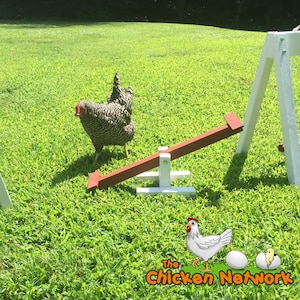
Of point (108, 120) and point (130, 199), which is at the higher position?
point (108, 120)

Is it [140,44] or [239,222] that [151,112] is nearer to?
[239,222]

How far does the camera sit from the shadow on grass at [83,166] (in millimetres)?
3221

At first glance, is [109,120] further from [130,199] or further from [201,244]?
[201,244]

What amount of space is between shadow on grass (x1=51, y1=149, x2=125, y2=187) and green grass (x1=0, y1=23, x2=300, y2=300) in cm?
2

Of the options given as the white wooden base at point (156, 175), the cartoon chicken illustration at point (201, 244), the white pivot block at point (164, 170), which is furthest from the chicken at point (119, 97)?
the cartoon chicken illustration at point (201, 244)

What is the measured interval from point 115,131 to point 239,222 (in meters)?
1.27

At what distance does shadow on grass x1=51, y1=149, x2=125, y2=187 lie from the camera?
3221mm

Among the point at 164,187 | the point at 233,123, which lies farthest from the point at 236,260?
the point at 233,123

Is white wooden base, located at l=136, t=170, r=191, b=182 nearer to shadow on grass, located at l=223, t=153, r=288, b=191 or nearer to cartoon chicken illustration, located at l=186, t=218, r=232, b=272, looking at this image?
shadow on grass, located at l=223, t=153, r=288, b=191

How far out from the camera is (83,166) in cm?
342

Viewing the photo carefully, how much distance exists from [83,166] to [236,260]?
1759mm

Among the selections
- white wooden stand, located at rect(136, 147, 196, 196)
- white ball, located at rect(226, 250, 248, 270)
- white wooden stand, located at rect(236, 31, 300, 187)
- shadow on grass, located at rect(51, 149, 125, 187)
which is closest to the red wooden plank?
white wooden stand, located at rect(236, 31, 300, 187)

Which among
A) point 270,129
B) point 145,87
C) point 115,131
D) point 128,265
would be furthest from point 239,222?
point 145,87

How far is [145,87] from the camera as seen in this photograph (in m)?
6.28
